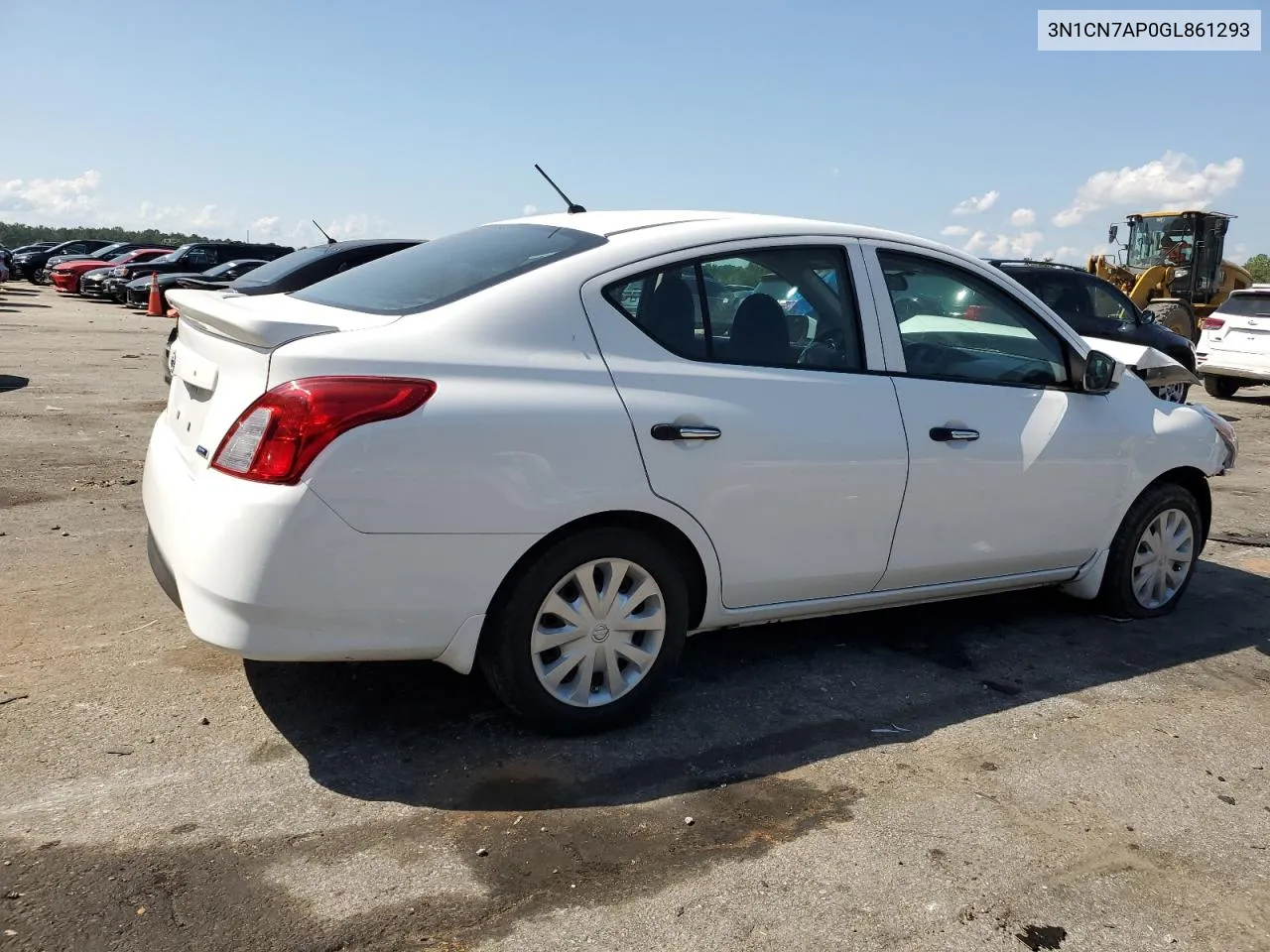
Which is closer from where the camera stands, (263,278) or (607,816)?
(607,816)

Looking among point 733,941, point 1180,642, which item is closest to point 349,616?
point 733,941

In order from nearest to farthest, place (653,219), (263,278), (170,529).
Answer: (170,529)
(653,219)
(263,278)

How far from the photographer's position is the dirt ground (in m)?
2.84

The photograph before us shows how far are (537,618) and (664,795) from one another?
66cm

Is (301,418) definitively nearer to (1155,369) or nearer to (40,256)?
(1155,369)

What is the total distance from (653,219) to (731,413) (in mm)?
860

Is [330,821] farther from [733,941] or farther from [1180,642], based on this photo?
[1180,642]

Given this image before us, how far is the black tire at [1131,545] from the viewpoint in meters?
5.23

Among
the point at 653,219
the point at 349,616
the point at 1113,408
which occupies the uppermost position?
the point at 653,219

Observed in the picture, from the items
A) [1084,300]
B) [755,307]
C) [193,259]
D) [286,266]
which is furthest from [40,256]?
[755,307]

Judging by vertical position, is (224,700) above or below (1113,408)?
below

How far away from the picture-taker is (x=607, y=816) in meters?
3.34

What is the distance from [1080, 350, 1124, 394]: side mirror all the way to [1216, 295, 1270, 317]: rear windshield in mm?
12449

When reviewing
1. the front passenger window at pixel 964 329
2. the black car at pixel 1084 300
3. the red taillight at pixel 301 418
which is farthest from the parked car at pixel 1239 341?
the red taillight at pixel 301 418
